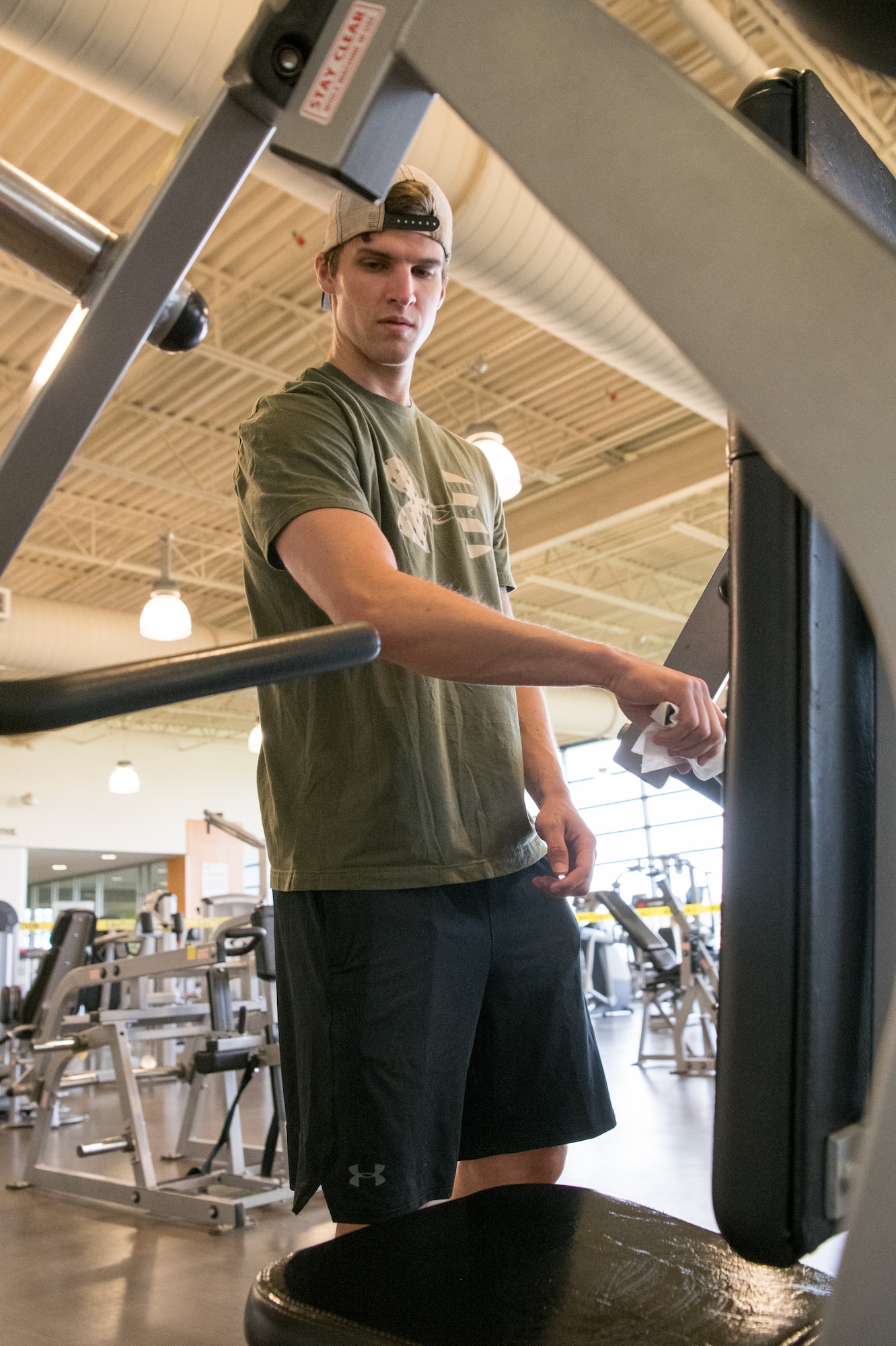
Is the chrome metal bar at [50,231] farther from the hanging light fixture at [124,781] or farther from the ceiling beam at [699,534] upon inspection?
the hanging light fixture at [124,781]

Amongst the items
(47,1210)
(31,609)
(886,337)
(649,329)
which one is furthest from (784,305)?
(31,609)

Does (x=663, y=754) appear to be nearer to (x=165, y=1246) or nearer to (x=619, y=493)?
(x=165, y=1246)

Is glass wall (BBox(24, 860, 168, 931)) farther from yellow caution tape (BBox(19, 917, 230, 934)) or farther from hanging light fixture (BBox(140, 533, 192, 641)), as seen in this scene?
hanging light fixture (BBox(140, 533, 192, 641))

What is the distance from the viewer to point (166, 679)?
1.70ft

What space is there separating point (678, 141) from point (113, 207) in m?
6.10

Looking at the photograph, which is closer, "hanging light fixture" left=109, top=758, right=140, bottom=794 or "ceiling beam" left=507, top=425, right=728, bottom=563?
"ceiling beam" left=507, top=425, right=728, bottom=563

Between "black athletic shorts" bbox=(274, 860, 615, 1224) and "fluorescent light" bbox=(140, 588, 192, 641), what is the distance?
4.93 m

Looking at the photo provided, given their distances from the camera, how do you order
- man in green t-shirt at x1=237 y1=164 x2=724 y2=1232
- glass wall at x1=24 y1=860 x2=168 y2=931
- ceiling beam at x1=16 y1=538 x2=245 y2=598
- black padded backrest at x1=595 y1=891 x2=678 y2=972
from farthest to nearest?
glass wall at x1=24 y1=860 x2=168 y2=931 < ceiling beam at x1=16 y1=538 x2=245 y2=598 < black padded backrest at x1=595 y1=891 x2=678 y2=972 < man in green t-shirt at x1=237 y1=164 x2=724 y2=1232

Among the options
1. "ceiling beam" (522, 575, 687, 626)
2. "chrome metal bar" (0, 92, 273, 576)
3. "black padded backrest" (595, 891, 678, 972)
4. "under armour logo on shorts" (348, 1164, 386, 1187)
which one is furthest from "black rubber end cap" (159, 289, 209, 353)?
"ceiling beam" (522, 575, 687, 626)

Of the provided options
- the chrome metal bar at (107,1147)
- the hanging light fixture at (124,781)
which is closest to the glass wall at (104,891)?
the hanging light fixture at (124,781)

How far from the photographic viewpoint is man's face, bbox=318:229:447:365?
1.23 meters

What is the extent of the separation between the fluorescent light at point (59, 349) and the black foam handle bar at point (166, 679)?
0.83 feet

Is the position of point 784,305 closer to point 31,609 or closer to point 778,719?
point 778,719

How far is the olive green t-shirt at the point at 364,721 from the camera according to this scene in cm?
106
